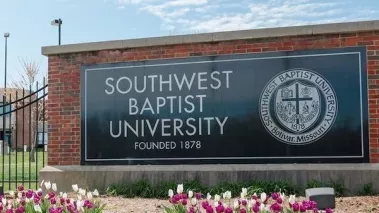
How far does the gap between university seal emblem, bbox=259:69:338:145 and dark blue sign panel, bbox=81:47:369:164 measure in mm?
16

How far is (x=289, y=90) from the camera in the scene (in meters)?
8.98

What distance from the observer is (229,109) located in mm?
9297

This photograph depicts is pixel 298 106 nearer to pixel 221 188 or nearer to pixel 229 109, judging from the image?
pixel 229 109

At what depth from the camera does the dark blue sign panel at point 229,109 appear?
346 inches

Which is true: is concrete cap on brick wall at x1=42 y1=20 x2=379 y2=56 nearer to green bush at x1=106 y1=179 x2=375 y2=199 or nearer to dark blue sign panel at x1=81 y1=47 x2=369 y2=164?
dark blue sign panel at x1=81 y1=47 x2=369 y2=164

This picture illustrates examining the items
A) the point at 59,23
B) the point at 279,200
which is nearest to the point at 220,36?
the point at 279,200

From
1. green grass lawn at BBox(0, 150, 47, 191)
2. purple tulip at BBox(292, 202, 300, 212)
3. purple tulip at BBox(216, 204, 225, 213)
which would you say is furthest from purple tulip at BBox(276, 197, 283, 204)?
green grass lawn at BBox(0, 150, 47, 191)

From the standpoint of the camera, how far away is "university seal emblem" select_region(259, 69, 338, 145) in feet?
29.0

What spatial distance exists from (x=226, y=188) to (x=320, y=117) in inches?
75.2

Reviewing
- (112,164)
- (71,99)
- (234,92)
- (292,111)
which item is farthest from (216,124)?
(71,99)

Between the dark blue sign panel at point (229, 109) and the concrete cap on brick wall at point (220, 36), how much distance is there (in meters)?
0.32

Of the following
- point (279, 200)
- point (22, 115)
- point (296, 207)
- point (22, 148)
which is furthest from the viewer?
point (22, 115)

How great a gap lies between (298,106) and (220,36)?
1.78 m

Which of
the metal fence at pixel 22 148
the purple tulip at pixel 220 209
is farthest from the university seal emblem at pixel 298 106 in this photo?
Result: the purple tulip at pixel 220 209
